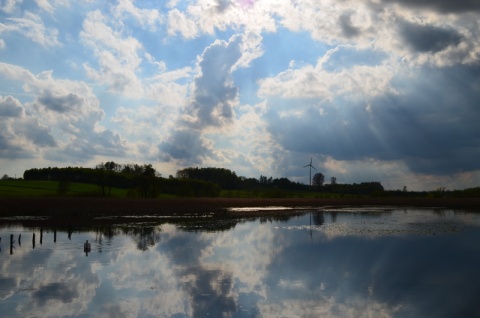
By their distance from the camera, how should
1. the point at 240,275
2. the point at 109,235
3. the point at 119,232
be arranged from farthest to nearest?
1. the point at 119,232
2. the point at 109,235
3. the point at 240,275

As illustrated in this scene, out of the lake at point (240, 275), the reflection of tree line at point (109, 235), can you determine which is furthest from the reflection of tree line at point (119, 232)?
the lake at point (240, 275)

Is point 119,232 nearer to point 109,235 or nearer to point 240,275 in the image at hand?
point 109,235

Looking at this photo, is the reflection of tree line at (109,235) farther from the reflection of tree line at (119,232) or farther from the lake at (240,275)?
the lake at (240,275)

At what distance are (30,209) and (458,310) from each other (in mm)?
56261

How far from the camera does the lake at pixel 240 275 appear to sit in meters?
17.8

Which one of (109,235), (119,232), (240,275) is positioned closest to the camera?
(240,275)

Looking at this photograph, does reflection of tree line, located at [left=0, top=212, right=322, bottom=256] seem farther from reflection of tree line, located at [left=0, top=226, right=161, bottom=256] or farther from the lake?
the lake

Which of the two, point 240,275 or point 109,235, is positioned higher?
point 109,235

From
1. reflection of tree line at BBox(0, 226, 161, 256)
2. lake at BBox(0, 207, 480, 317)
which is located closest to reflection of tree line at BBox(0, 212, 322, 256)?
reflection of tree line at BBox(0, 226, 161, 256)

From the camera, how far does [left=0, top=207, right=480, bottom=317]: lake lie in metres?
17.8

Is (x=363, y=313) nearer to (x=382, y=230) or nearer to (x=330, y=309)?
(x=330, y=309)

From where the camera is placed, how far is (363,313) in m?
17.1

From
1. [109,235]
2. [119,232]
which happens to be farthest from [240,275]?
[119,232]

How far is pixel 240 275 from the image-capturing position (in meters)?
24.1
